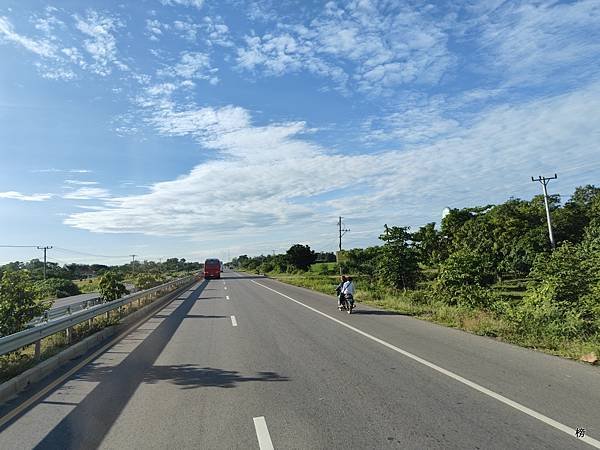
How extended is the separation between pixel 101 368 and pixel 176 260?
633 ft

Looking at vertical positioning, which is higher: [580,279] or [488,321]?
[580,279]

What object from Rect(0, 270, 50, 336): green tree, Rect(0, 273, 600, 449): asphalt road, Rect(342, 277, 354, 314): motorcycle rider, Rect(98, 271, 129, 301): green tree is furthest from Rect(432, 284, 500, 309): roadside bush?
Rect(98, 271, 129, 301): green tree

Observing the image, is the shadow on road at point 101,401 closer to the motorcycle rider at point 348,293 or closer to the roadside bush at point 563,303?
the motorcycle rider at point 348,293

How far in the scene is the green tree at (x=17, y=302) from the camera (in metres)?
9.76

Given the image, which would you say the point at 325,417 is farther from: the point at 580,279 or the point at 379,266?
the point at 379,266

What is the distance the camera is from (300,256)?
10362cm

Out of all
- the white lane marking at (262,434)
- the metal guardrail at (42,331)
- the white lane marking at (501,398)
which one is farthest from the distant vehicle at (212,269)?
the white lane marking at (262,434)

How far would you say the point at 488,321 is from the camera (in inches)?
488

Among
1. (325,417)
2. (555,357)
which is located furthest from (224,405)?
(555,357)

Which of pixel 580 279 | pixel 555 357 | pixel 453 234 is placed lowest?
pixel 555 357

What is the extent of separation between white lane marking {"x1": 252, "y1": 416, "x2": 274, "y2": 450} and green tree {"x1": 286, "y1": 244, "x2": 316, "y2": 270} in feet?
319

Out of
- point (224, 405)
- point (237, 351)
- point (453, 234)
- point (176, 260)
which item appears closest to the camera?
point (224, 405)

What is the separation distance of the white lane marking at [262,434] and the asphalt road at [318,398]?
0.07ft

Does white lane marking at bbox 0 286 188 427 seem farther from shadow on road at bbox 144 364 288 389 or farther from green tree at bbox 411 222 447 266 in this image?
green tree at bbox 411 222 447 266
